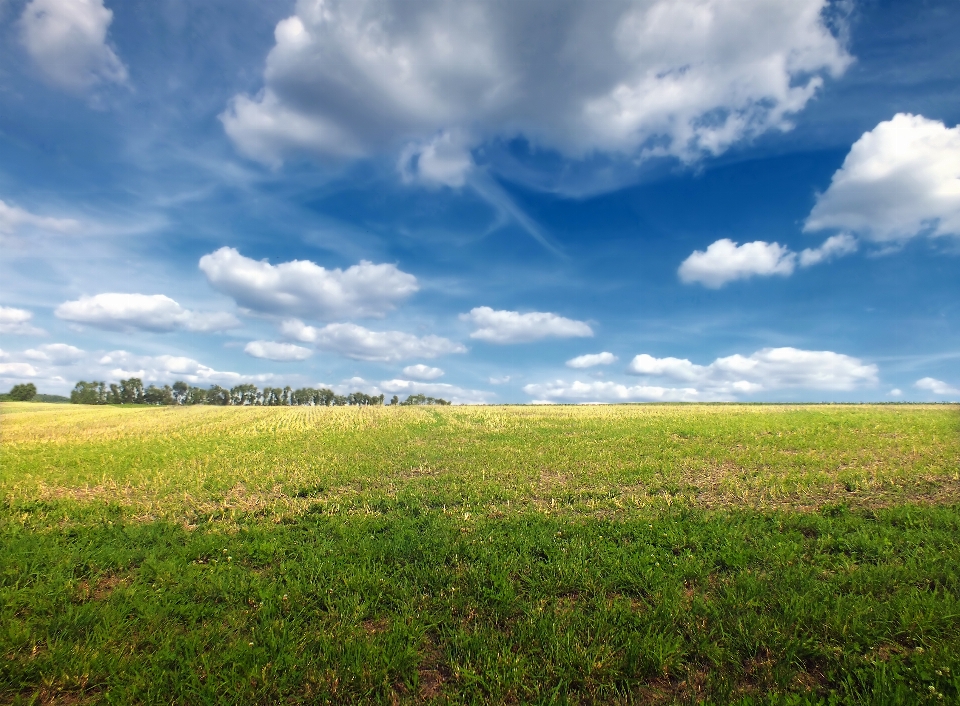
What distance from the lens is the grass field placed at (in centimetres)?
714

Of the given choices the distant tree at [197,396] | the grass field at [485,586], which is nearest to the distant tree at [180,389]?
the distant tree at [197,396]

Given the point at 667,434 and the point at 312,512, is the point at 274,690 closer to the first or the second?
→ the point at 312,512

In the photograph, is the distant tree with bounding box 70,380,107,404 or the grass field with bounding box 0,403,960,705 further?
the distant tree with bounding box 70,380,107,404

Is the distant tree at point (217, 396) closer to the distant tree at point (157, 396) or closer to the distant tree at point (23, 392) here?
the distant tree at point (157, 396)

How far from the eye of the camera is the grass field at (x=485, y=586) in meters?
7.14

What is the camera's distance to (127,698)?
6.87 meters

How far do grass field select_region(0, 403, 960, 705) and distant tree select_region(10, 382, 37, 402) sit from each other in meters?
174

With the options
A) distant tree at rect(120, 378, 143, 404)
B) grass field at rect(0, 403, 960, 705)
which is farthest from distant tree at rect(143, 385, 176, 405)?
grass field at rect(0, 403, 960, 705)

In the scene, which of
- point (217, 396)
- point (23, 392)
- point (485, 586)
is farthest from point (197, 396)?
point (485, 586)

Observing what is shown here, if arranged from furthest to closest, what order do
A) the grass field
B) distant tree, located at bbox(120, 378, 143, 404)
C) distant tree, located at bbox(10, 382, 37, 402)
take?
distant tree, located at bbox(120, 378, 143, 404) < distant tree, located at bbox(10, 382, 37, 402) < the grass field

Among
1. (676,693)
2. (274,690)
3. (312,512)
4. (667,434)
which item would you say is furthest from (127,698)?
(667,434)

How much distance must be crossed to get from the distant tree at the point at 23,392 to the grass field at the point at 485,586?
174 meters

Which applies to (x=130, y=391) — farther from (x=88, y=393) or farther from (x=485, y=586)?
(x=485, y=586)

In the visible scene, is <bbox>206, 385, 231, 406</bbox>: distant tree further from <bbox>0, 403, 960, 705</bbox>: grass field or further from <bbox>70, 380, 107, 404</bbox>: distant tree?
<bbox>0, 403, 960, 705</bbox>: grass field
